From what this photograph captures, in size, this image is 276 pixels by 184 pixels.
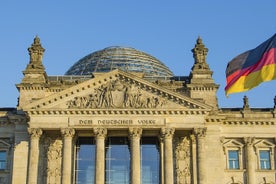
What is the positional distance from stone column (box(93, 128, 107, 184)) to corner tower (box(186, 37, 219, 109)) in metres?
10.9

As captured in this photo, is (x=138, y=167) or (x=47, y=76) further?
(x=47, y=76)

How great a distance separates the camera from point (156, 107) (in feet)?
184

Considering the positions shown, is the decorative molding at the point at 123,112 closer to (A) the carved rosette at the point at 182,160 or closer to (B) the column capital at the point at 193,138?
(B) the column capital at the point at 193,138

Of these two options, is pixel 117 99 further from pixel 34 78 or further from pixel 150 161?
pixel 34 78

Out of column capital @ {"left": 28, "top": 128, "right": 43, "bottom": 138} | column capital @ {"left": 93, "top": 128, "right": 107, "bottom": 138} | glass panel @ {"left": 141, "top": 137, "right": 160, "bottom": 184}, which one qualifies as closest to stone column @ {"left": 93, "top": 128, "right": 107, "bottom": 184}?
column capital @ {"left": 93, "top": 128, "right": 107, "bottom": 138}

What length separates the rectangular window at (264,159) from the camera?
5926 centimetres

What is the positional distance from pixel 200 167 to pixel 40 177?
→ 52.2 ft

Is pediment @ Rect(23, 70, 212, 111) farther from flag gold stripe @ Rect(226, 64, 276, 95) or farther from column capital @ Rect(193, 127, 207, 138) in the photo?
flag gold stripe @ Rect(226, 64, 276, 95)

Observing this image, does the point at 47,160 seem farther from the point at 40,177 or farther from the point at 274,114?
the point at 274,114

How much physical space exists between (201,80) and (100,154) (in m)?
14.0

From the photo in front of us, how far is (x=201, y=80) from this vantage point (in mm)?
60250

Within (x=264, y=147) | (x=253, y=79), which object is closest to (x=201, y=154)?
(x=264, y=147)

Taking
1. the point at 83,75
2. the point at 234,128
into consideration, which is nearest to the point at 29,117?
the point at 83,75

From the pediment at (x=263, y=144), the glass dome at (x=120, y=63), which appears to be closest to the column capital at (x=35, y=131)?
the glass dome at (x=120, y=63)
